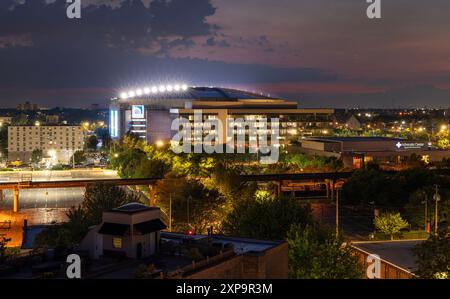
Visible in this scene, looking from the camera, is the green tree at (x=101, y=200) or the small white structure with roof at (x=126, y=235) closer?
the small white structure with roof at (x=126, y=235)

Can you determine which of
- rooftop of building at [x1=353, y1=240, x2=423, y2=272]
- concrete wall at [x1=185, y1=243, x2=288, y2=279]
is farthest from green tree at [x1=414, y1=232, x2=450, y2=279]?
rooftop of building at [x1=353, y1=240, x2=423, y2=272]

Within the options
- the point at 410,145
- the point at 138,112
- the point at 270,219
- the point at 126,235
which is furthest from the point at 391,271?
the point at 138,112

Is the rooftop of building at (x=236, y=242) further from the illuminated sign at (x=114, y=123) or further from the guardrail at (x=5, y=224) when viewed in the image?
the illuminated sign at (x=114, y=123)

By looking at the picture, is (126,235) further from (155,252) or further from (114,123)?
(114,123)

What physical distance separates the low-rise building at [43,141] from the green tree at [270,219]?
8294 cm

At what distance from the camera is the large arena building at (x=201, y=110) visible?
93.2m

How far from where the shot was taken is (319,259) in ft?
61.8

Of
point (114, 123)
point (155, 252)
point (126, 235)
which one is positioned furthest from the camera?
point (114, 123)

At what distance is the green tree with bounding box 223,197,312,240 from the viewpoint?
81.4 ft

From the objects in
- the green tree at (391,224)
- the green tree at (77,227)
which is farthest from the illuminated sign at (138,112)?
the green tree at (77,227)

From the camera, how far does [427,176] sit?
147 feet

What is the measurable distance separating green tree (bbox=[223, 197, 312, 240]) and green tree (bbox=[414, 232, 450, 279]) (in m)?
7.57

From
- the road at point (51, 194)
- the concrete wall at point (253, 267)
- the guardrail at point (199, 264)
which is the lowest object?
the road at point (51, 194)

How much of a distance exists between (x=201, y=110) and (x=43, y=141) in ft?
114
